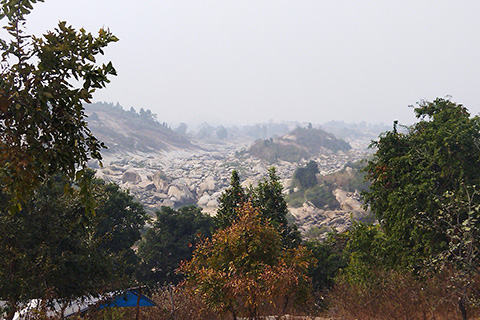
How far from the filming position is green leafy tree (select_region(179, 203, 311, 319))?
8859 millimetres

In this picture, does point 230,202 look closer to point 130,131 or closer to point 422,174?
point 422,174

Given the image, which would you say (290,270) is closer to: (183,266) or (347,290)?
(183,266)

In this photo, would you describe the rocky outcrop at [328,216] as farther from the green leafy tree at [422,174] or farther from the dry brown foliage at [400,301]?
the dry brown foliage at [400,301]

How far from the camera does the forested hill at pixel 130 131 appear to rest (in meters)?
134

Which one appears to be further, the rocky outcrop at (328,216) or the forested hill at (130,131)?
the forested hill at (130,131)

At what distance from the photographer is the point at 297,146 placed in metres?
144

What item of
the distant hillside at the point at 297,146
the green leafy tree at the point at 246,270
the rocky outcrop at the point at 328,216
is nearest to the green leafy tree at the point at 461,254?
the green leafy tree at the point at 246,270

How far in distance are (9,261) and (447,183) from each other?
14559 millimetres

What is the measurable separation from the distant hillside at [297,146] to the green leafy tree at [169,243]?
318ft

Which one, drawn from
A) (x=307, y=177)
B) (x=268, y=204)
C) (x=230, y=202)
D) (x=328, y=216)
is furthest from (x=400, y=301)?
(x=307, y=177)

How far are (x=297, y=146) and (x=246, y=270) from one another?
5341 inches

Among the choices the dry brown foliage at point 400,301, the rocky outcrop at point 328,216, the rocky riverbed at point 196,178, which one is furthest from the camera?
the rocky riverbed at point 196,178

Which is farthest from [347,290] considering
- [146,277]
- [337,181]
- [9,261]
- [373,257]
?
[337,181]

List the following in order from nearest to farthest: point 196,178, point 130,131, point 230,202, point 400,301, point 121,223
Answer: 1. point 400,301
2. point 230,202
3. point 121,223
4. point 196,178
5. point 130,131
